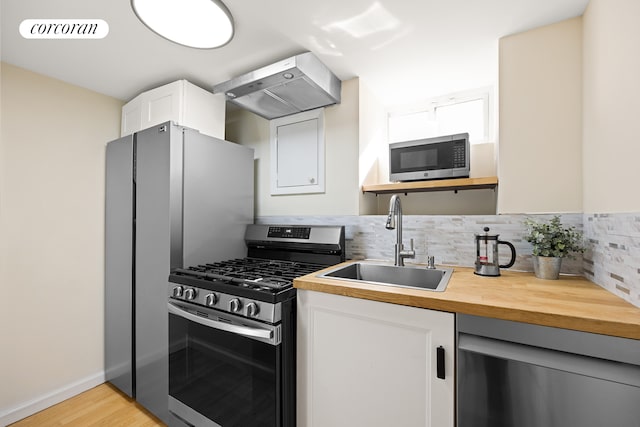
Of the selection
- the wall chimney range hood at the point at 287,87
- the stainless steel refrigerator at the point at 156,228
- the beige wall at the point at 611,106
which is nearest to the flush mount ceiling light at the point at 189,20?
the wall chimney range hood at the point at 287,87

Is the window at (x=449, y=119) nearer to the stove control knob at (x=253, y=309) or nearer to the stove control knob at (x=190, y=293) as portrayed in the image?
the stove control knob at (x=253, y=309)

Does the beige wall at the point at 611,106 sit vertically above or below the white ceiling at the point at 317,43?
below

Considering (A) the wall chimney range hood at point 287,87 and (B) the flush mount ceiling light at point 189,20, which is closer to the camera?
(B) the flush mount ceiling light at point 189,20

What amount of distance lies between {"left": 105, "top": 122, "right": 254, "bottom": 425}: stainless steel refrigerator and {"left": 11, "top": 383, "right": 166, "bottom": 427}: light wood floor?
8cm

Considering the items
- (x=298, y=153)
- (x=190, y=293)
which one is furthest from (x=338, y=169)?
(x=190, y=293)

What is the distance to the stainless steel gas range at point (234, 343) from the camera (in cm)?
121

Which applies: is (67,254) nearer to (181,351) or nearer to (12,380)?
(12,380)

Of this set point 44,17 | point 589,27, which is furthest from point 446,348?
point 44,17

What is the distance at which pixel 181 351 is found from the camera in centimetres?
156

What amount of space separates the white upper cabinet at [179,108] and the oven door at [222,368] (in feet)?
4.19

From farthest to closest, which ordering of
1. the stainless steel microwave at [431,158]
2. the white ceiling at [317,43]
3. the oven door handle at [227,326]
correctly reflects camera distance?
the stainless steel microwave at [431,158], the white ceiling at [317,43], the oven door handle at [227,326]

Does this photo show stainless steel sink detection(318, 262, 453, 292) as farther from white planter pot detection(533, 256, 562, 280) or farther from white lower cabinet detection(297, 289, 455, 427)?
white planter pot detection(533, 256, 562, 280)

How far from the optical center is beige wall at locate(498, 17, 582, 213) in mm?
1387

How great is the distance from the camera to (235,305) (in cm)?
130
